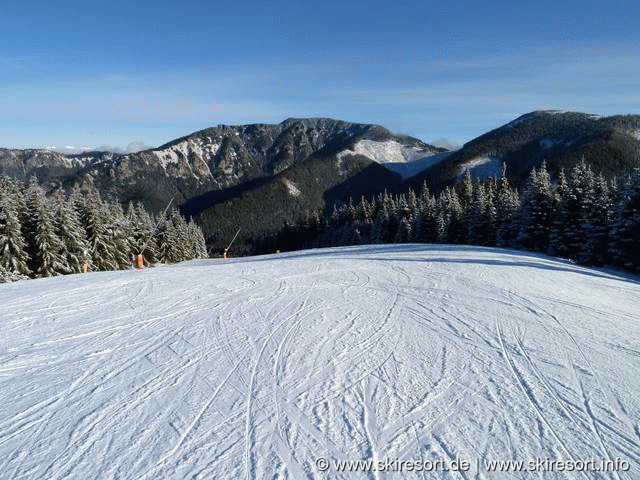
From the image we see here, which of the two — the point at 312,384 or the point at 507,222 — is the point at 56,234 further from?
the point at 507,222

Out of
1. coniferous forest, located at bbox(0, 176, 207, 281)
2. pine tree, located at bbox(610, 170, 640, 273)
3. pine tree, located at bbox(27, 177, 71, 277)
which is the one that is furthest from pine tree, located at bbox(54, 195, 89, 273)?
pine tree, located at bbox(610, 170, 640, 273)

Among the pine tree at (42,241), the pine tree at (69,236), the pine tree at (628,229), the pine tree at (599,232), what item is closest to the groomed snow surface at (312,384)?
the pine tree at (628,229)

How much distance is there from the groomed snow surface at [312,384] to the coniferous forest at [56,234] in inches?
799

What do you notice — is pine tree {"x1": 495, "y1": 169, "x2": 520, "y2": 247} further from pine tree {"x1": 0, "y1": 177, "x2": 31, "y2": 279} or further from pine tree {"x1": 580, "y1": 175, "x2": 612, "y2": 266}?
pine tree {"x1": 0, "y1": 177, "x2": 31, "y2": 279}

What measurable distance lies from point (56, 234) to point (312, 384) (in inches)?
1261

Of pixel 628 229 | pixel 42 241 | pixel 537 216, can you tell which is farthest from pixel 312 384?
pixel 537 216

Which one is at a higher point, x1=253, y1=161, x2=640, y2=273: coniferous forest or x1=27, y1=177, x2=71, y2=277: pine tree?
x1=27, y1=177, x2=71, y2=277: pine tree

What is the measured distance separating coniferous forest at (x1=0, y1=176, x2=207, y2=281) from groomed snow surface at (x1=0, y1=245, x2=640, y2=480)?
20.3 m

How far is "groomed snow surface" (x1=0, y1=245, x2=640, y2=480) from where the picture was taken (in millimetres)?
4016

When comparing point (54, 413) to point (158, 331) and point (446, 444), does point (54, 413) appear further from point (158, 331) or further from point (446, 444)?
point (446, 444)

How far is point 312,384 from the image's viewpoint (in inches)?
213

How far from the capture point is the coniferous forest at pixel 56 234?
2630cm

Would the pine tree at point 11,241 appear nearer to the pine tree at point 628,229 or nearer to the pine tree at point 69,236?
the pine tree at point 69,236

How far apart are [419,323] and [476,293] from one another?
11.2ft
